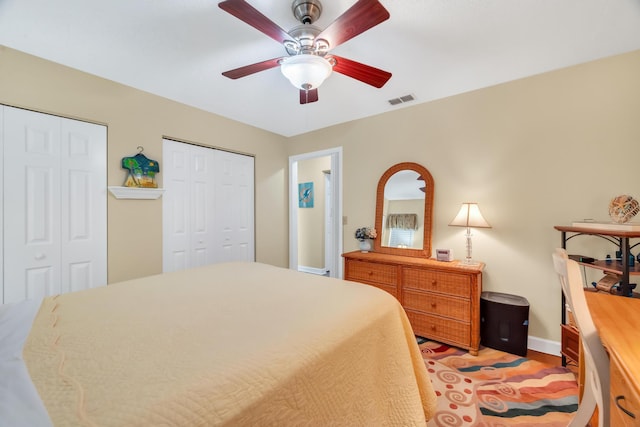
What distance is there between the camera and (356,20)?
4.24 ft

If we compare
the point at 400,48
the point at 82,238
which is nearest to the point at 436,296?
the point at 400,48

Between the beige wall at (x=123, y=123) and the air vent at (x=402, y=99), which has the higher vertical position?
the air vent at (x=402, y=99)

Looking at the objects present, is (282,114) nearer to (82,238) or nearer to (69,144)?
(69,144)

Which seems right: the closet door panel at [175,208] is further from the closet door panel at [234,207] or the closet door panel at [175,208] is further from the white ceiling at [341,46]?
the white ceiling at [341,46]

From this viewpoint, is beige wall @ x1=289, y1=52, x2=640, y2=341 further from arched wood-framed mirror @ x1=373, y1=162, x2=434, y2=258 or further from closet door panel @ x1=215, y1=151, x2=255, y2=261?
closet door panel @ x1=215, y1=151, x2=255, y2=261

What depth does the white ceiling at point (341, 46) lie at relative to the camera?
5.03ft

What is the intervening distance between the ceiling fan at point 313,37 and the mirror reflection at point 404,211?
1.39 m

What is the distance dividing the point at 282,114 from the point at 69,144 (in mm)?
2052

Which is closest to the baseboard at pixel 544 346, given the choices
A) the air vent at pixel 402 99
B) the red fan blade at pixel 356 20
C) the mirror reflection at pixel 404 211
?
the mirror reflection at pixel 404 211

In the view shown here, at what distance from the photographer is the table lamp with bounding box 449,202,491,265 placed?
2350mm

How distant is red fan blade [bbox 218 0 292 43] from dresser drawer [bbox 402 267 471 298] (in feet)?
7.21

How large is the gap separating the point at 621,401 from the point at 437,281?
5.09 feet

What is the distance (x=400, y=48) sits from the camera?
1898 millimetres

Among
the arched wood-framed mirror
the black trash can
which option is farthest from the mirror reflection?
the black trash can
